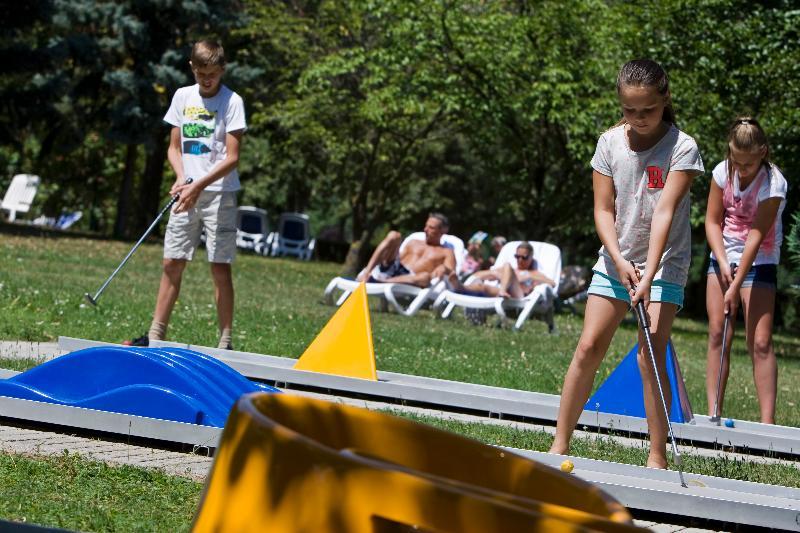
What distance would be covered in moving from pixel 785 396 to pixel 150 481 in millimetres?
8086

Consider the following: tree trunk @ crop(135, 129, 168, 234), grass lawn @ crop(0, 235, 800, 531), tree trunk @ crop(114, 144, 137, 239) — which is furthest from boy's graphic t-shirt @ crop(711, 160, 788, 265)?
tree trunk @ crop(135, 129, 168, 234)

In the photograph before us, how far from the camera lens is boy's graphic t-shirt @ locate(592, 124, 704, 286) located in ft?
19.2

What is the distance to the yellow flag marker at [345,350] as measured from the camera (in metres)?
8.73

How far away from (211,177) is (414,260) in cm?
901

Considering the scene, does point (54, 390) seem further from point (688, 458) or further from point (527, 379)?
point (527, 379)

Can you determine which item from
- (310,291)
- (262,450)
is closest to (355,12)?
(310,291)

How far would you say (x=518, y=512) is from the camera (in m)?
2.44

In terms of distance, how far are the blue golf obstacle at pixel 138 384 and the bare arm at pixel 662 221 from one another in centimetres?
191

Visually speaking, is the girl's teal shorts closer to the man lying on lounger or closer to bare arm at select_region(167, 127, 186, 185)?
bare arm at select_region(167, 127, 186, 185)

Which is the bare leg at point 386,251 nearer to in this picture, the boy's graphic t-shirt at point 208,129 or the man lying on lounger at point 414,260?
the man lying on lounger at point 414,260

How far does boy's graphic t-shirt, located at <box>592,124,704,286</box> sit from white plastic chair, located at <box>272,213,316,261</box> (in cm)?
3820

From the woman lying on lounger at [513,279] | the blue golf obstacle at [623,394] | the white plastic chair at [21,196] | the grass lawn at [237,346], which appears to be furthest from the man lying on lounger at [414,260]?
the white plastic chair at [21,196]

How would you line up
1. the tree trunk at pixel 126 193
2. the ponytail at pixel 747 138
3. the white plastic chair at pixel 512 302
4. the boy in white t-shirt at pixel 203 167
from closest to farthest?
the ponytail at pixel 747 138 → the boy in white t-shirt at pixel 203 167 → the white plastic chair at pixel 512 302 → the tree trunk at pixel 126 193

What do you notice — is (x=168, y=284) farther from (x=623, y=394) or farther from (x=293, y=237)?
(x=293, y=237)
